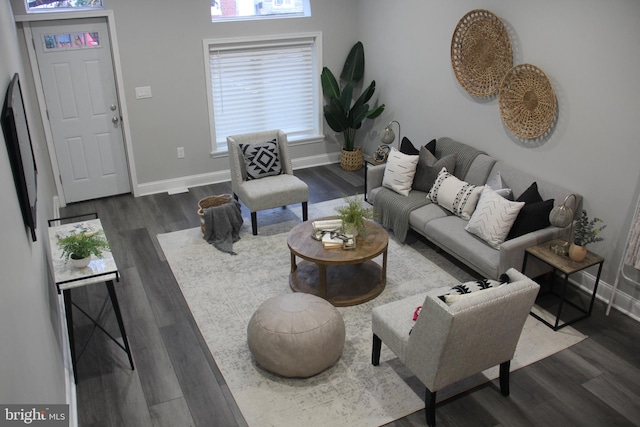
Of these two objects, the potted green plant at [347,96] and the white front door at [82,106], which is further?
the potted green plant at [347,96]

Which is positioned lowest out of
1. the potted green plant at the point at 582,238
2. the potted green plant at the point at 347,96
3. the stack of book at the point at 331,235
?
the stack of book at the point at 331,235

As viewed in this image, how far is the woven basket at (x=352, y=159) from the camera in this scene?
7062mm

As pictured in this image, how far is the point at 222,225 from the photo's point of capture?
5188mm

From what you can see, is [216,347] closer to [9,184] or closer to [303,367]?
[303,367]

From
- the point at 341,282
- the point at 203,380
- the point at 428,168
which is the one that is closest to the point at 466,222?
the point at 428,168

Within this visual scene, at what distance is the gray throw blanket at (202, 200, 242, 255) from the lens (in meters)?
5.15

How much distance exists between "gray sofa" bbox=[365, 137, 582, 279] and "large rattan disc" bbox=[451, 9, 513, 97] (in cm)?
61

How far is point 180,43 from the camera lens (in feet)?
19.9

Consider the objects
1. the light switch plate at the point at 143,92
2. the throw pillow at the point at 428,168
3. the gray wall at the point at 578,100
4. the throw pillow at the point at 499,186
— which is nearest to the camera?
the gray wall at the point at 578,100

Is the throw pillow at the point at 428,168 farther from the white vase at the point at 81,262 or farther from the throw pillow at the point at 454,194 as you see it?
the white vase at the point at 81,262

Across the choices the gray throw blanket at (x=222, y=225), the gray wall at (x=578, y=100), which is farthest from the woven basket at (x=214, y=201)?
the gray wall at (x=578, y=100)

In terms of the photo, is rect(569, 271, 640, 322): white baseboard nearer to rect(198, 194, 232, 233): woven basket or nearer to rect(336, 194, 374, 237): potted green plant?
rect(336, 194, 374, 237): potted green plant

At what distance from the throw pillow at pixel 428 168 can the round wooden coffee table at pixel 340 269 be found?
0.94 metres

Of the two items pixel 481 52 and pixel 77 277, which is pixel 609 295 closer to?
pixel 481 52
